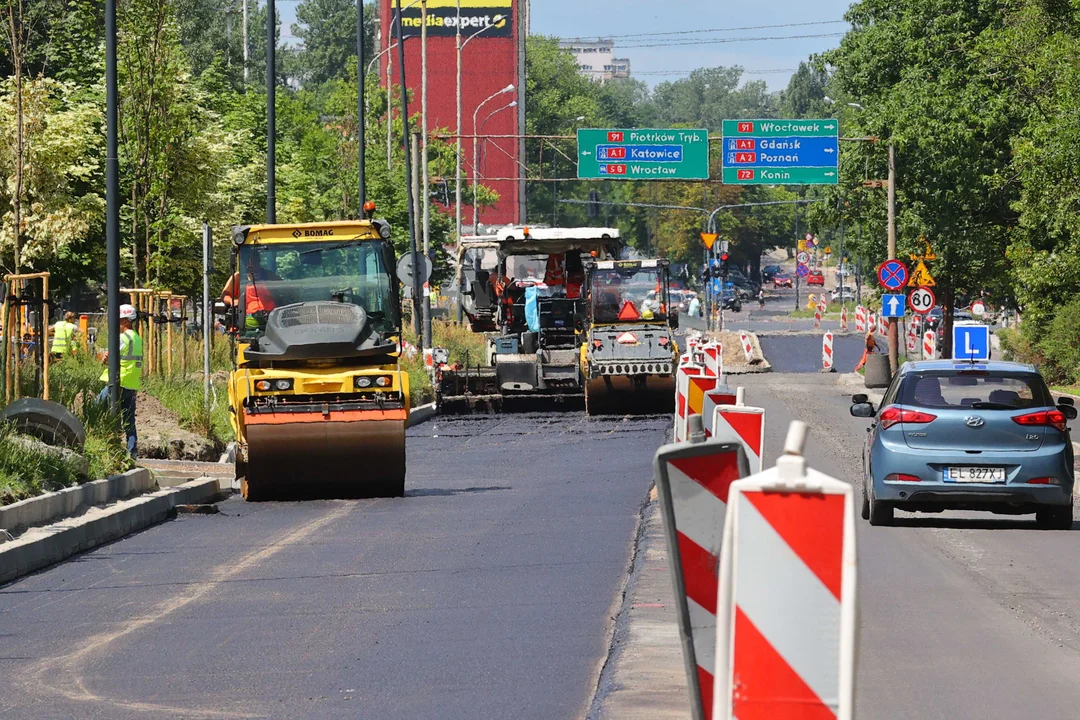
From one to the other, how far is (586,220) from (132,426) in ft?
426

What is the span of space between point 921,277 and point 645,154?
27.9 feet

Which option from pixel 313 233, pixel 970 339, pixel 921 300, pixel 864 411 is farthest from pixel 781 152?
pixel 864 411

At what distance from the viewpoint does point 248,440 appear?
1730cm

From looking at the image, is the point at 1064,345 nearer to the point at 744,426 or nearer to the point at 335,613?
the point at 744,426

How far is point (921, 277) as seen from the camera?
48688 mm

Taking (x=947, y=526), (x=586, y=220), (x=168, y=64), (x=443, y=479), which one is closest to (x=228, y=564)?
(x=947, y=526)

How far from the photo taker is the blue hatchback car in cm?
1475

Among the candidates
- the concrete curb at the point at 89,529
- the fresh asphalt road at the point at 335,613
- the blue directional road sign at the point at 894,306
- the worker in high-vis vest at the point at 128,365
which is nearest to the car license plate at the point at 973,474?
the fresh asphalt road at the point at 335,613

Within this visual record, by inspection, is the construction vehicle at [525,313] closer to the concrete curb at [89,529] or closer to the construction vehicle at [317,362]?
the construction vehicle at [317,362]

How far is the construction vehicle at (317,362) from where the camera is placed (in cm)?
1744

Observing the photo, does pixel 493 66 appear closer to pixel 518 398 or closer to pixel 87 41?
pixel 87 41

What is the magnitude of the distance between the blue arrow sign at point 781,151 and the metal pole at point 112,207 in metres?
29.9

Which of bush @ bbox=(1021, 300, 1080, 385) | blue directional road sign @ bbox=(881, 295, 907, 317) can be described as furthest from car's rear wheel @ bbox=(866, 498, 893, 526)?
bush @ bbox=(1021, 300, 1080, 385)

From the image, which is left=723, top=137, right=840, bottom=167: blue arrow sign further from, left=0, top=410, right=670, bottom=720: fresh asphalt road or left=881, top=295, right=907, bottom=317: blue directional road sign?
left=0, top=410, right=670, bottom=720: fresh asphalt road
